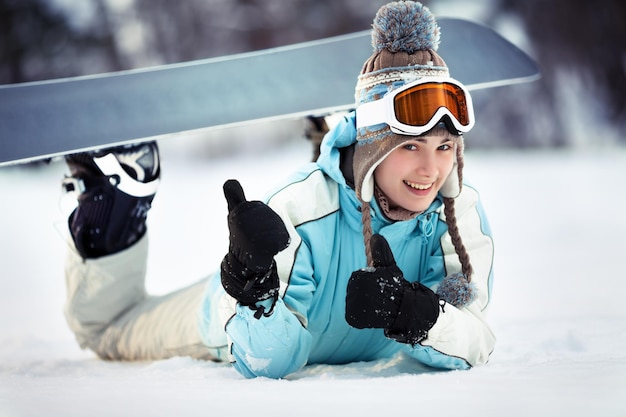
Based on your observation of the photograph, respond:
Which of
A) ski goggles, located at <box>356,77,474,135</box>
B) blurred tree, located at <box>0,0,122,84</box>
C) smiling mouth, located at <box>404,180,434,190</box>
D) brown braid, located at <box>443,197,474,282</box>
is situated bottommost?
brown braid, located at <box>443,197,474,282</box>

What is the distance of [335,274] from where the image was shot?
143 cm

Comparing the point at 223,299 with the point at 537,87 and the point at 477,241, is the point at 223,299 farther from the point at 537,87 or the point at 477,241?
the point at 537,87

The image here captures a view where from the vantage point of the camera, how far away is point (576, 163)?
237 inches

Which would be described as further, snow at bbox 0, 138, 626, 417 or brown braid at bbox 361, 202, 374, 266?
brown braid at bbox 361, 202, 374, 266

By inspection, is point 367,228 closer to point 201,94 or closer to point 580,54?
point 201,94

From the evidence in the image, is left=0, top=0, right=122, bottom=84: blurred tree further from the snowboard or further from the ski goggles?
the ski goggles

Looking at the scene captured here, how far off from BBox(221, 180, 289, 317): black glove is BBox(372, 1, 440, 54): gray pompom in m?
0.40

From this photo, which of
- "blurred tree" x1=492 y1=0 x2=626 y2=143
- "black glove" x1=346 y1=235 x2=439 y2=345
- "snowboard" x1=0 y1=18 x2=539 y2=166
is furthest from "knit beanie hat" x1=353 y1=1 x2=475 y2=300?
"blurred tree" x1=492 y1=0 x2=626 y2=143

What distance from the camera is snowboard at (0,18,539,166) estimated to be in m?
1.91

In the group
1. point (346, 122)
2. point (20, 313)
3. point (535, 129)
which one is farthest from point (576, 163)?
point (346, 122)

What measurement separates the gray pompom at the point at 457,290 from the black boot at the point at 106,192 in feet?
2.89

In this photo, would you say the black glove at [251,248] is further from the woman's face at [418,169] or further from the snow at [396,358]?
the woman's face at [418,169]

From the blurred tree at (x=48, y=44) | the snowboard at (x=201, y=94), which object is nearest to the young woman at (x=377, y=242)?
the snowboard at (x=201, y=94)

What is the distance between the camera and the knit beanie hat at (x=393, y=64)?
1.33 m
